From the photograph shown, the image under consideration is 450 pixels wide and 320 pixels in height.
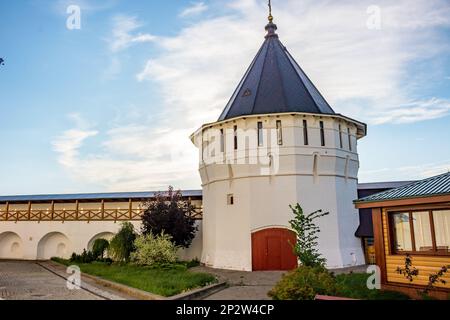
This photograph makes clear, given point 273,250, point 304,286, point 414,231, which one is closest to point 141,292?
point 304,286

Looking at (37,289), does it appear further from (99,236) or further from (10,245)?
(10,245)

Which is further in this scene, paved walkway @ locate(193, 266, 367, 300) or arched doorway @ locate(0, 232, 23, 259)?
arched doorway @ locate(0, 232, 23, 259)

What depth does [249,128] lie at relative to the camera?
1645 cm

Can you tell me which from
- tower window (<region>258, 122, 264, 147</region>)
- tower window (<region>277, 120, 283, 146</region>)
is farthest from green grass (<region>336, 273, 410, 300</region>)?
tower window (<region>258, 122, 264, 147</region>)

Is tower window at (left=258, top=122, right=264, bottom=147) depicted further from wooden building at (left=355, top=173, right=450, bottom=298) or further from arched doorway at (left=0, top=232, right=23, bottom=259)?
arched doorway at (left=0, top=232, right=23, bottom=259)

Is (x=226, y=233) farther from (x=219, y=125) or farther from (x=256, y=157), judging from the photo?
(x=219, y=125)

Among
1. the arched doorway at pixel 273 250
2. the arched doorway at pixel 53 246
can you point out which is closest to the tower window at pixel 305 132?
the arched doorway at pixel 273 250

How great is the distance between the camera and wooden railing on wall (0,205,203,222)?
71.1 ft

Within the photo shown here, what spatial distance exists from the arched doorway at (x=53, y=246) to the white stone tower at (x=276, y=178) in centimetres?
1046

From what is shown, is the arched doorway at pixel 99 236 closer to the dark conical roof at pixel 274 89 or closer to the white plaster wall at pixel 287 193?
the white plaster wall at pixel 287 193

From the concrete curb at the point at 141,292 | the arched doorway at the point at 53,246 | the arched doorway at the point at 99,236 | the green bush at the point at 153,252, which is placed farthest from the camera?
the arched doorway at the point at 53,246

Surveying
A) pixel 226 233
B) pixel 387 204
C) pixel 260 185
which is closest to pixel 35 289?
pixel 226 233

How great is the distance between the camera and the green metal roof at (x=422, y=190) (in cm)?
878

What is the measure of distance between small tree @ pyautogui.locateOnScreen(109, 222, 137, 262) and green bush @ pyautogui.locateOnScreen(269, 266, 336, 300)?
10403mm
